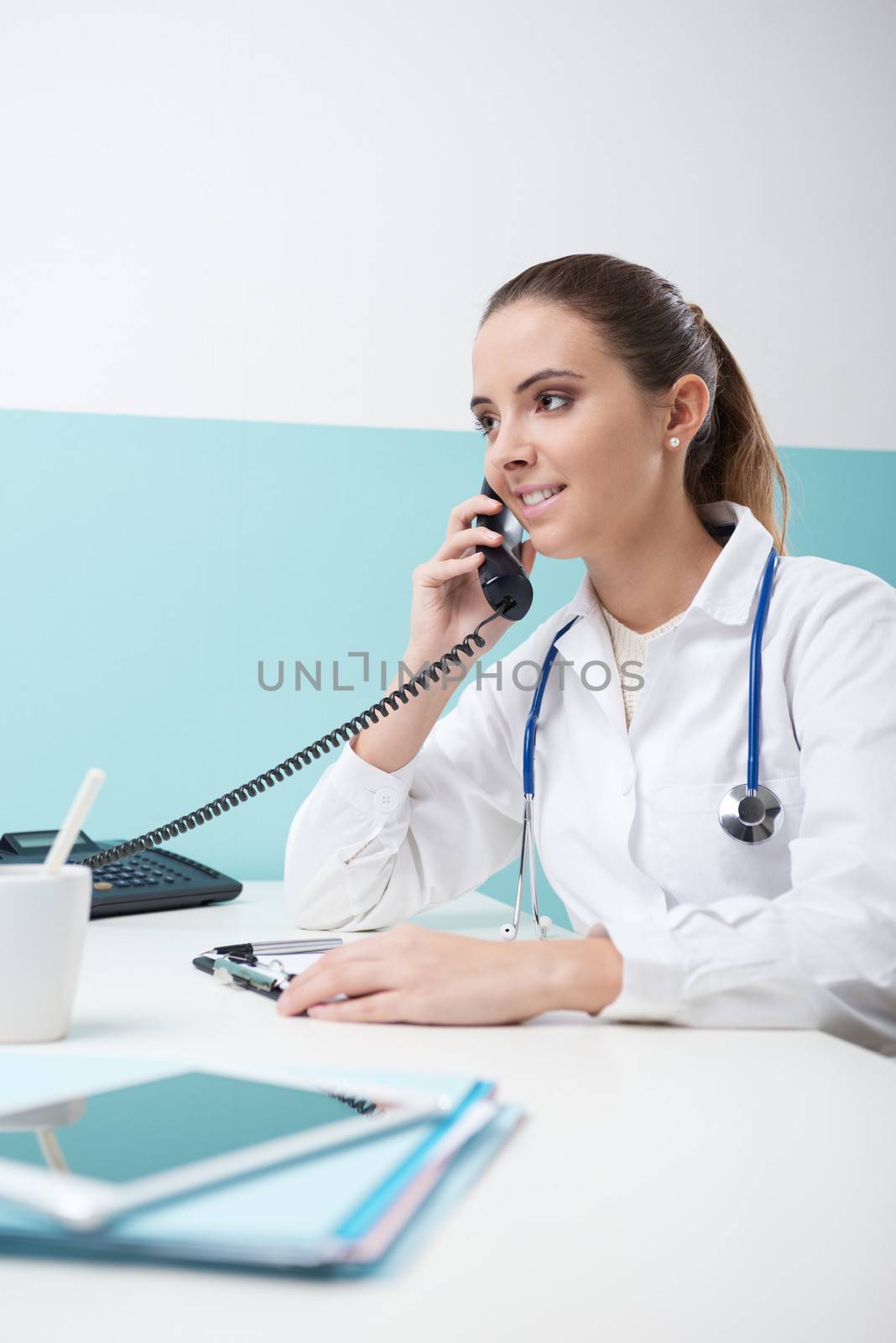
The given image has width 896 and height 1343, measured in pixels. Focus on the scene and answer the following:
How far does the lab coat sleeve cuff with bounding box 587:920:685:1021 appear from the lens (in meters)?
0.84

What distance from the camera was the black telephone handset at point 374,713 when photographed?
142 centimetres

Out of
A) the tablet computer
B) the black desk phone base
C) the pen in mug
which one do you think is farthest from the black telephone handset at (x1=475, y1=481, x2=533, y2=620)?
the tablet computer

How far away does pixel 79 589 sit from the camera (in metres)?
1.96

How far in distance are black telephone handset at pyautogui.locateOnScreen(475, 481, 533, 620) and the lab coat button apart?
0.94ft

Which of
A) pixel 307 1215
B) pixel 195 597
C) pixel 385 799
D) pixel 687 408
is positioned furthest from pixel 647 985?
pixel 195 597

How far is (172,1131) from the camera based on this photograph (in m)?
0.53

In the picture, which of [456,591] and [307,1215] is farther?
[456,591]

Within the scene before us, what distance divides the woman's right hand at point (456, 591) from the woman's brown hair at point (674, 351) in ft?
0.88

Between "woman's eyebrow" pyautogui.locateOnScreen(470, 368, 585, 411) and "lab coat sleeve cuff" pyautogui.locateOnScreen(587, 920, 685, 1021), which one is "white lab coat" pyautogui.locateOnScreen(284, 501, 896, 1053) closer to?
"lab coat sleeve cuff" pyautogui.locateOnScreen(587, 920, 685, 1021)

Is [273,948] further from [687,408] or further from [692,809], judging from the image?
[687,408]

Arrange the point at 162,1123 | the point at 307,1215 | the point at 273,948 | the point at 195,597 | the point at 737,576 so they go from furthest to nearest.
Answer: the point at 195,597 → the point at 737,576 → the point at 273,948 → the point at 162,1123 → the point at 307,1215

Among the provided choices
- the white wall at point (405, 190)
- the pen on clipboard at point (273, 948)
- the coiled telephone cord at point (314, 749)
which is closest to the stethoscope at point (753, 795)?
the coiled telephone cord at point (314, 749)

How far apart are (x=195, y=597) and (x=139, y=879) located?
676mm

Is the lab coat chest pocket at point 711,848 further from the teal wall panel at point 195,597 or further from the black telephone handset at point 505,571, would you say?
the teal wall panel at point 195,597
